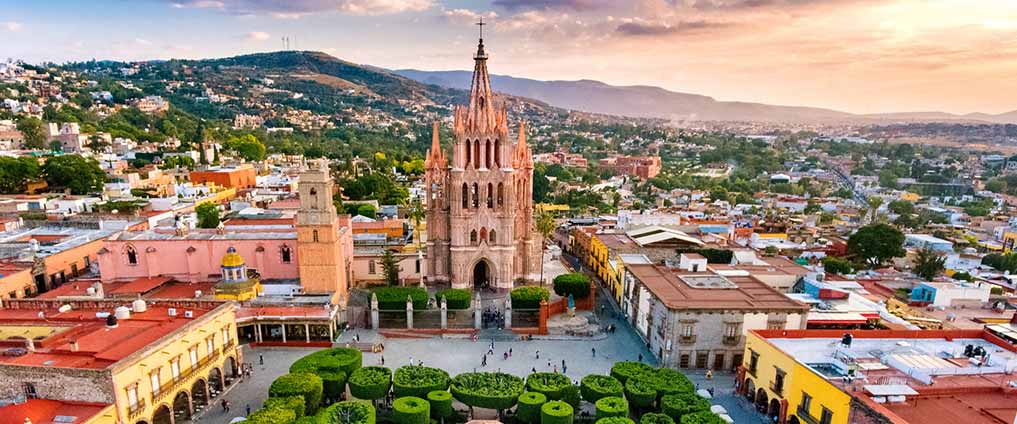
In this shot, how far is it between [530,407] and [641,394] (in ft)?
18.0

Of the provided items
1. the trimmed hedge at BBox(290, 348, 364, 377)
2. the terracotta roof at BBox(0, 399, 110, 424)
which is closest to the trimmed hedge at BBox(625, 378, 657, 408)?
the trimmed hedge at BBox(290, 348, 364, 377)

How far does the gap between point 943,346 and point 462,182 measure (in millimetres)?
29885

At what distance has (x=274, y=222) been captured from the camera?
49.3 m

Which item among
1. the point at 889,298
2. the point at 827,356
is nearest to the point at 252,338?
the point at 827,356

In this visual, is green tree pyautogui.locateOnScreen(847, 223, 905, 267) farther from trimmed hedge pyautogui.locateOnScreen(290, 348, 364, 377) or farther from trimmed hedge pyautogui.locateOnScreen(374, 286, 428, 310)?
trimmed hedge pyautogui.locateOnScreen(290, 348, 364, 377)

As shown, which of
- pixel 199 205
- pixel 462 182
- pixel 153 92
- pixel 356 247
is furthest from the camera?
pixel 153 92

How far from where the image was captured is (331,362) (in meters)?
28.4

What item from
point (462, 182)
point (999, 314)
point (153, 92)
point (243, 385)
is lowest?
point (243, 385)

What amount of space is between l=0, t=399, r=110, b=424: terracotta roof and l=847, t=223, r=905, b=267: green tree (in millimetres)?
59455

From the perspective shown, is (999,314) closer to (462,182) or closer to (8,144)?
(462,182)

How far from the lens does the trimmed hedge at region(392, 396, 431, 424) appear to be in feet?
79.7

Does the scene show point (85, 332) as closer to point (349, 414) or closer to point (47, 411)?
point (47, 411)

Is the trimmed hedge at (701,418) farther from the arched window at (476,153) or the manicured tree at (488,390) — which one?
the arched window at (476,153)

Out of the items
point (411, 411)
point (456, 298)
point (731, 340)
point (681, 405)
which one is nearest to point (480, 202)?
point (456, 298)
